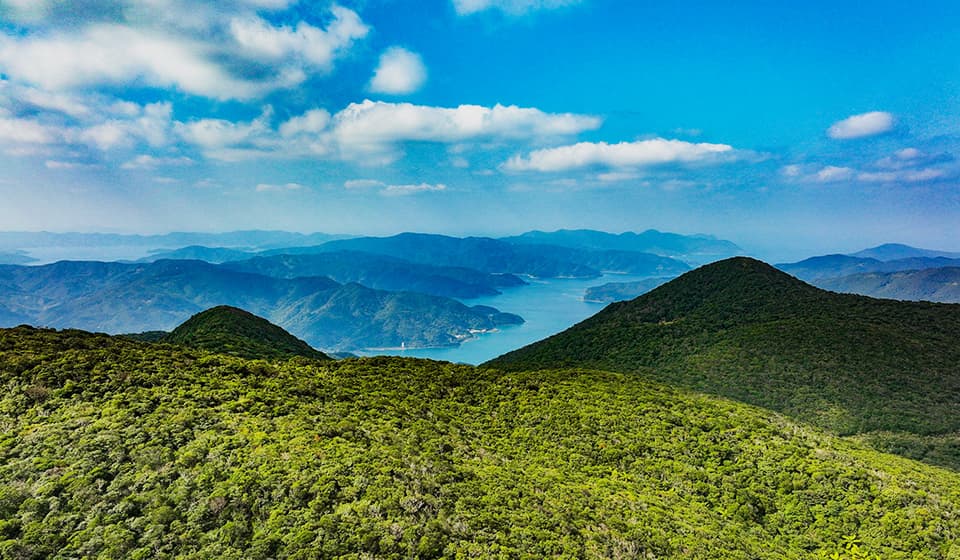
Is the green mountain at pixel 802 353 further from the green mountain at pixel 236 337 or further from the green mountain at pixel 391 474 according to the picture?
the green mountain at pixel 236 337

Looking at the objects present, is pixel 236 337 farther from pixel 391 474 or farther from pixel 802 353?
pixel 802 353

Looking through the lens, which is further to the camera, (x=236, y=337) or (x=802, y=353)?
(x=236, y=337)

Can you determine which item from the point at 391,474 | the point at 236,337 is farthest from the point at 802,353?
the point at 236,337

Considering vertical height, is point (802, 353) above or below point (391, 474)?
above

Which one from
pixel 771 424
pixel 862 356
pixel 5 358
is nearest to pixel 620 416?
pixel 771 424

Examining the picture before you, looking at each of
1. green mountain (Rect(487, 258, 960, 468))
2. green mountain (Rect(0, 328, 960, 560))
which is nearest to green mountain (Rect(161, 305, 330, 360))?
green mountain (Rect(0, 328, 960, 560))

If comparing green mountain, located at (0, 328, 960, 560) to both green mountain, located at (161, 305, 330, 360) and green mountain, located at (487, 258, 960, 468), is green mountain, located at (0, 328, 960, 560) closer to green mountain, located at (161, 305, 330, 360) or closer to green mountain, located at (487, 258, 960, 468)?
green mountain, located at (487, 258, 960, 468)
